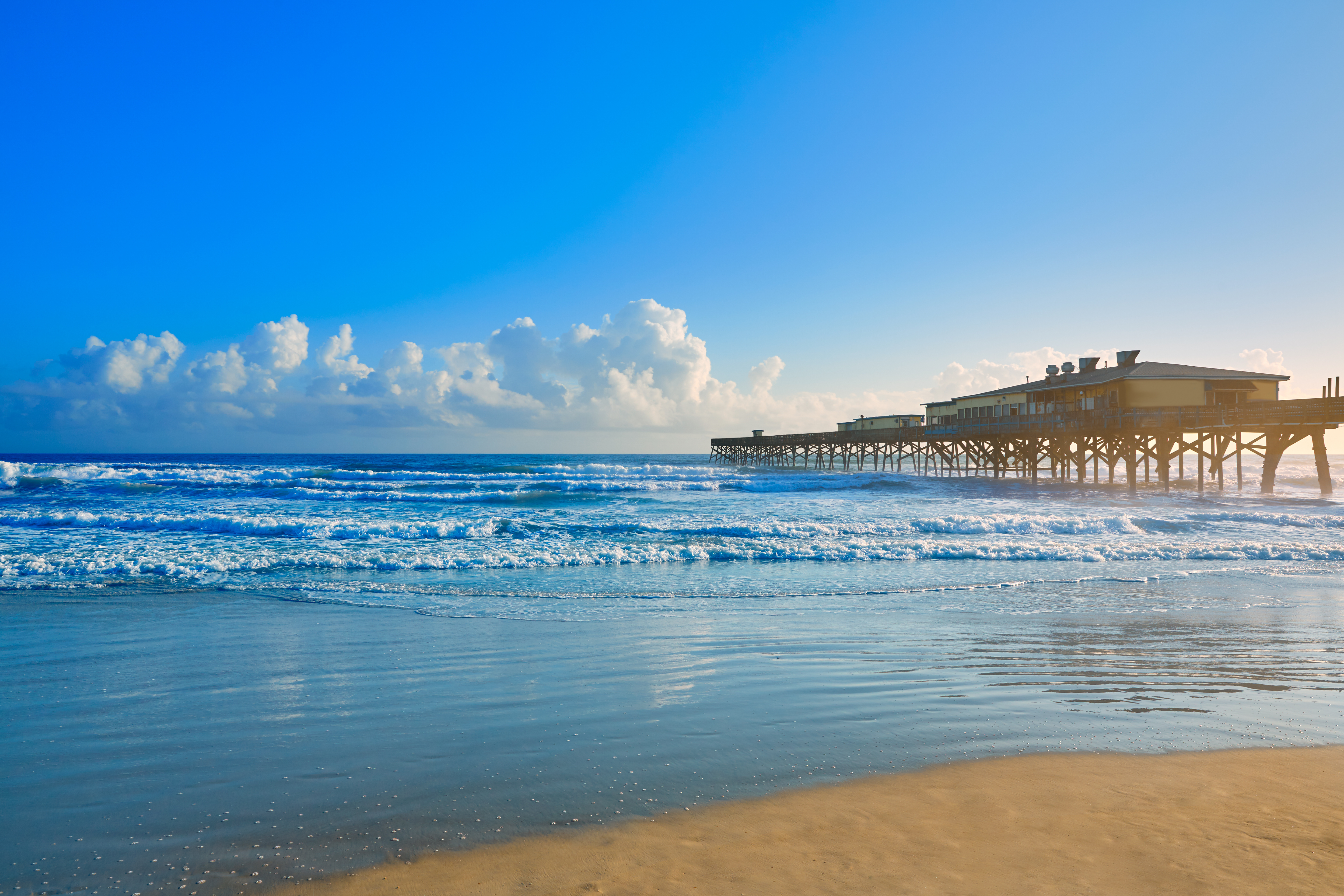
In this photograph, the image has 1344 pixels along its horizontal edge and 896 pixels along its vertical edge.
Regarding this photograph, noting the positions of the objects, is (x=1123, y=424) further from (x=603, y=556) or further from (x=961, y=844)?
(x=961, y=844)

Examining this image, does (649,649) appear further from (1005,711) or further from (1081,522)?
(1081,522)

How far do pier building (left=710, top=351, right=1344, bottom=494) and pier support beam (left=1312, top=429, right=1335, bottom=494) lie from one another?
0.19 ft

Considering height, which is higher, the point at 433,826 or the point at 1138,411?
the point at 1138,411

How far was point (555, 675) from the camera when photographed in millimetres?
5977

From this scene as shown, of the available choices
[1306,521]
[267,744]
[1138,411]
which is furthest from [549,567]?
[1138,411]

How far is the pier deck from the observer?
27.5m

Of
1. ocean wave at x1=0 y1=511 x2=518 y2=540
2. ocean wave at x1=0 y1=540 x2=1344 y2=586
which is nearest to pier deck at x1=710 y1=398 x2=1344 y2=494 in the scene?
ocean wave at x1=0 y1=540 x2=1344 y2=586

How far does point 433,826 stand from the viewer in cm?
339

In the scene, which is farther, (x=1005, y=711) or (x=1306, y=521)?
(x=1306, y=521)

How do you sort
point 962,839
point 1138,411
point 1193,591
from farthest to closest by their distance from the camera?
point 1138,411 → point 1193,591 → point 962,839

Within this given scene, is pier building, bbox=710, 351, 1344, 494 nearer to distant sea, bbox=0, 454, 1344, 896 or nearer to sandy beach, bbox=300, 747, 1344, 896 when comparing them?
distant sea, bbox=0, 454, 1344, 896

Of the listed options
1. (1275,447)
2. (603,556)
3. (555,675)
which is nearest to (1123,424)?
(1275,447)

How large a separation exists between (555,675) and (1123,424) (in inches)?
1340

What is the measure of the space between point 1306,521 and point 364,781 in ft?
78.9
